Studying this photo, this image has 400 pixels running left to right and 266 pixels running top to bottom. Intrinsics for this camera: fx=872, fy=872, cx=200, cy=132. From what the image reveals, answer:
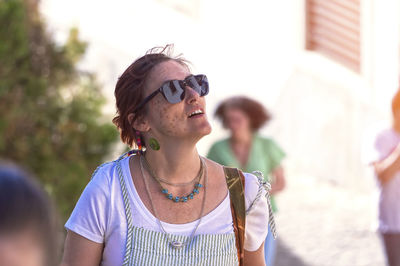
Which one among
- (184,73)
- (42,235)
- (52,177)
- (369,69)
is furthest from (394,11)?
(42,235)

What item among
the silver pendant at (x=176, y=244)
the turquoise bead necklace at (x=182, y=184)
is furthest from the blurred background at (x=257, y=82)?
the silver pendant at (x=176, y=244)

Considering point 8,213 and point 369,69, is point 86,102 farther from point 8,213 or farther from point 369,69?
point 8,213

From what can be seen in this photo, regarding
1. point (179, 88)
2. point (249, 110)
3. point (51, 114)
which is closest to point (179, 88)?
point (179, 88)

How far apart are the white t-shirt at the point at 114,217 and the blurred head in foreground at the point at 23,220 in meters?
1.65

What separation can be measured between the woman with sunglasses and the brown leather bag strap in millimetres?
11

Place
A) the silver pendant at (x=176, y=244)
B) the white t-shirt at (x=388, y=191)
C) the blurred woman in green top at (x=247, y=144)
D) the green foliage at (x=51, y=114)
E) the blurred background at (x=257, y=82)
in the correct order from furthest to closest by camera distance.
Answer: the blurred background at (x=257, y=82) < the green foliage at (x=51, y=114) < the blurred woman in green top at (x=247, y=144) < the white t-shirt at (x=388, y=191) < the silver pendant at (x=176, y=244)

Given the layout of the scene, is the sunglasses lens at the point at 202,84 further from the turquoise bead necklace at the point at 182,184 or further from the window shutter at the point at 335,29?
the window shutter at the point at 335,29

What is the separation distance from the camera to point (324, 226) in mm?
9602

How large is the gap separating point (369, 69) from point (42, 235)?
34.2 feet

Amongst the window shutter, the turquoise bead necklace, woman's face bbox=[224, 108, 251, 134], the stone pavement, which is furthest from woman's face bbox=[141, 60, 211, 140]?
the window shutter

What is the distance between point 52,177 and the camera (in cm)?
831

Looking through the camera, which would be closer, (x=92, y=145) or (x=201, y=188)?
(x=201, y=188)

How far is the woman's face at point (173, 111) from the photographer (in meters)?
2.85

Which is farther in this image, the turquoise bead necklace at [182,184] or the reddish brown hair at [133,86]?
the reddish brown hair at [133,86]
